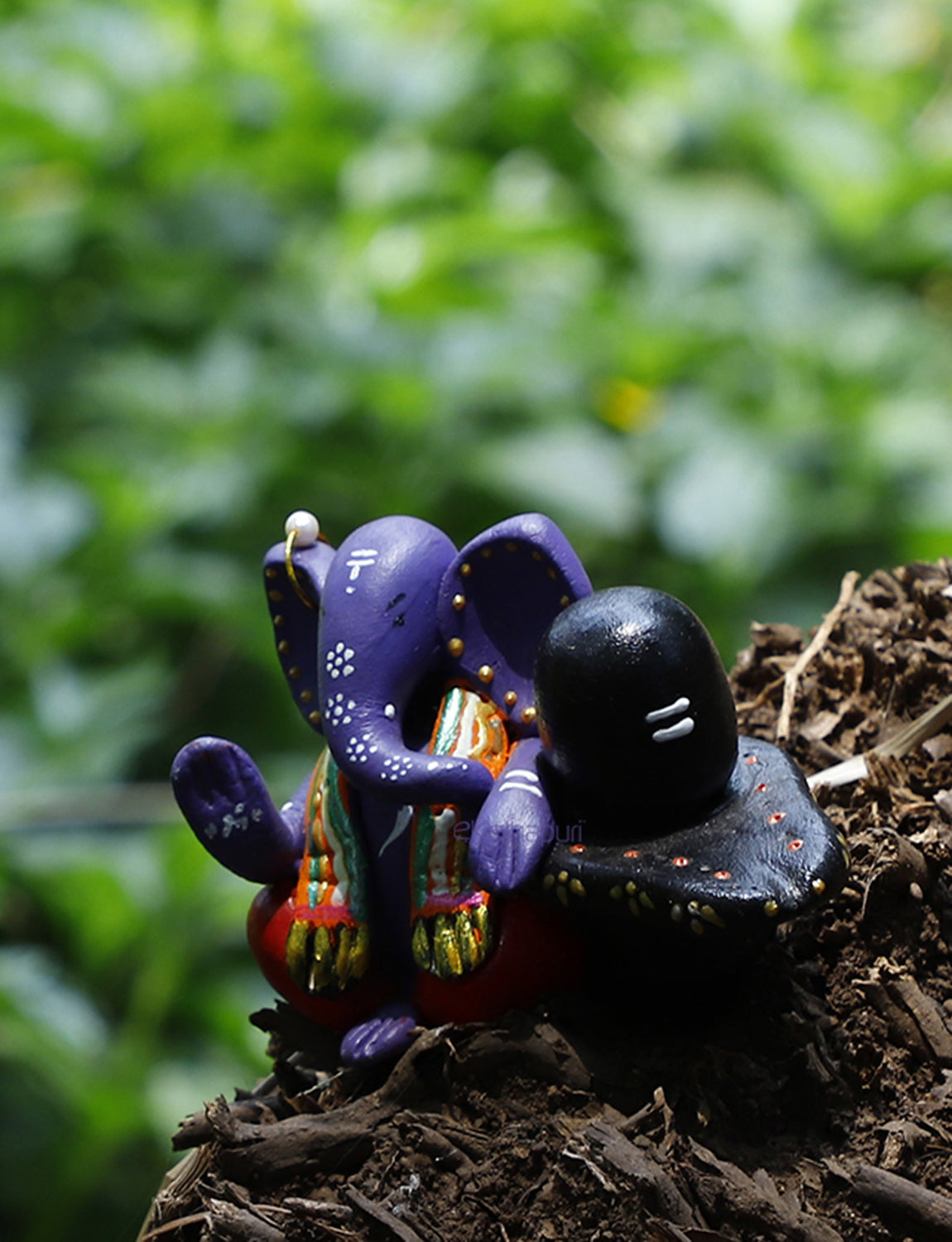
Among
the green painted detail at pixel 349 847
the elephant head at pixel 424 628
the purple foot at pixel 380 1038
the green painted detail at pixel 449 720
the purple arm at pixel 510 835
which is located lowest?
the purple foot at pixel 380 1038

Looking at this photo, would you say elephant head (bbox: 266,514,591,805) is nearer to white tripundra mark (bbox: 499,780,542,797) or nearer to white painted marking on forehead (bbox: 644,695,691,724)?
white tripundra mark (bbox: 499,780,542,797)

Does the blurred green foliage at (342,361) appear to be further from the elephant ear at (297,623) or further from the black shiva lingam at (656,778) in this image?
the black shiva lingam at (656,778)

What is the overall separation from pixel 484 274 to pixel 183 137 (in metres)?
0.64

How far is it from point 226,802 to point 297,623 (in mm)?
180

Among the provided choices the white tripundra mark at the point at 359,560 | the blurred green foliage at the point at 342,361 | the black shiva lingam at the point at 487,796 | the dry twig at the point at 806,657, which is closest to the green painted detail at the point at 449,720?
the black shiva lingam at the point at 487,796

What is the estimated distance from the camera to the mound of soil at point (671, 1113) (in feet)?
2.68

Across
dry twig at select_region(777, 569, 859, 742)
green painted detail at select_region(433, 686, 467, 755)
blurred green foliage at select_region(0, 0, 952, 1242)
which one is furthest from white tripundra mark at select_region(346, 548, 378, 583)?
blurred green foliage at select_region(0, 0, 952, 1242)

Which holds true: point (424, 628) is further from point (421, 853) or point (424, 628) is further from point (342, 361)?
point (342, 361)

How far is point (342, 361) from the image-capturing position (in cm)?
243

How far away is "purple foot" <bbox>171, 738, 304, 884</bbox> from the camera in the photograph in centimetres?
96

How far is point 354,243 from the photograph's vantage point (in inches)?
105

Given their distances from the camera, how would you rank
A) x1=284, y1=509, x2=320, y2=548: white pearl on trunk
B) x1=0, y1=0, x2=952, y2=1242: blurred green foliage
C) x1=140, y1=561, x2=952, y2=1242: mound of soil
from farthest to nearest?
x1=0, y1=0, x2=952, y2=1242: blurred green foliage, x1=284, y1=509, x2=320, y2=548: white pearl on trunk, x1=140, y1=561, x2=952, y2=1242: mound of soil

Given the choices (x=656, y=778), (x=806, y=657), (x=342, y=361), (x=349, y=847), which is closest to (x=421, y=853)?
(x=349, y=847)

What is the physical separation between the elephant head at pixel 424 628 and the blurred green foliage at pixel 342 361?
1.03 m
